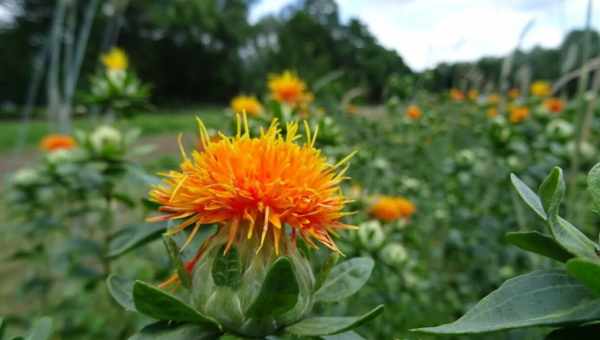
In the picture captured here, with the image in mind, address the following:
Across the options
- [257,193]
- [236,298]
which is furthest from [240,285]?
[257,193]

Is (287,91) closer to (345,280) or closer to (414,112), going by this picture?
(414,112)

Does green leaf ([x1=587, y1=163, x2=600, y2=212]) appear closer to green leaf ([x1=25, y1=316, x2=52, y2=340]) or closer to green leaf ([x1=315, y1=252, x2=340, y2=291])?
green leaf ([x1=315, y1=252, x2=340, y2=291])

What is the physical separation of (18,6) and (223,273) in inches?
1017

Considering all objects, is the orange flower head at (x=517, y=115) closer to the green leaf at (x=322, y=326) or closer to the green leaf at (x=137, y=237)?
the green leaf at (x=137, y=237)

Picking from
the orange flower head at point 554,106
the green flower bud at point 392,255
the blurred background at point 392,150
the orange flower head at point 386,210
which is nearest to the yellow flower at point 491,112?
the blurred background at point 392,150

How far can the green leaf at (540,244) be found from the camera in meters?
0.55

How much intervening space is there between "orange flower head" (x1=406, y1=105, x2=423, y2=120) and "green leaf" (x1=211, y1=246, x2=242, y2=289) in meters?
1.99

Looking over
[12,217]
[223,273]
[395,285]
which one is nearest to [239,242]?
[223,273]

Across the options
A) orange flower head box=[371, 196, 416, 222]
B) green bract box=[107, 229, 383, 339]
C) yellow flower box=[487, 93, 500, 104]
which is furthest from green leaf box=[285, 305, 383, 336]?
yellow flower box=[487, 93, 500, 104]

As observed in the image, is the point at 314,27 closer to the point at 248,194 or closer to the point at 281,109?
the point at 281,109

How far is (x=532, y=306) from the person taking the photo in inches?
19.9

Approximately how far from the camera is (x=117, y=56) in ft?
8.07

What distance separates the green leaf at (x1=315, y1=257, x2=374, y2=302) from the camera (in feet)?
2.65

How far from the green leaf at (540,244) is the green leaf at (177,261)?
410 millimetres
